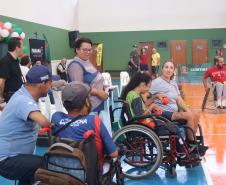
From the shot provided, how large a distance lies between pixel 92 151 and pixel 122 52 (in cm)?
1417

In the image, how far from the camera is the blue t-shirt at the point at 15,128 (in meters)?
1.92

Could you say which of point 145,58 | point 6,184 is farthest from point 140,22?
point 6,184

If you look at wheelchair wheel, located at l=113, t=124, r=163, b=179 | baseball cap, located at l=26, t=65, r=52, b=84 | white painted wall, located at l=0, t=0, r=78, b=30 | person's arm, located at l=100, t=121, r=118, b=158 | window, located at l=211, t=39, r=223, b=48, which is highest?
white painted wall, located at l=0, t=0, r=78, b=30

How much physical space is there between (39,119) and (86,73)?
41.2 inches

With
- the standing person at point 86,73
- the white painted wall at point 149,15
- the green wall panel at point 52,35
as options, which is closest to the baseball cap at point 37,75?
the standing person at point 86,73

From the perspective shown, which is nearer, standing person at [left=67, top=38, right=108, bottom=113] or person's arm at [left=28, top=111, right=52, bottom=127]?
person's arm at [left=28, top=111, right=52, bottom=127]

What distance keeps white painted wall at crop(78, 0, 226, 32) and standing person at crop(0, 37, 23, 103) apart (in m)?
12.3

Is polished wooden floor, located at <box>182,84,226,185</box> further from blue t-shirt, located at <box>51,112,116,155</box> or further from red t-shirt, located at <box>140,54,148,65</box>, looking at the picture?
red t-shirt, located at <box>140,54,148,65</box>

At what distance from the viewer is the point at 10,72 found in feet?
11.2

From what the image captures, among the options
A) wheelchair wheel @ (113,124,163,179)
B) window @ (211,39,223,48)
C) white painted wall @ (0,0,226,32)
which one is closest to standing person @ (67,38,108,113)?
wheelchair wheel @ (113,124,163,179)

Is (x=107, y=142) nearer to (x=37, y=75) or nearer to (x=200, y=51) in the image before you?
(x=37, y=75)

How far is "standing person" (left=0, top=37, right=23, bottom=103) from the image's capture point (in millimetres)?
3346

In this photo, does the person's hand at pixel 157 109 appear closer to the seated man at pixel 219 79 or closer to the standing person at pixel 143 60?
the seated man at pixel 219 79

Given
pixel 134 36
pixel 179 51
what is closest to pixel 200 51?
pixel 179 51
